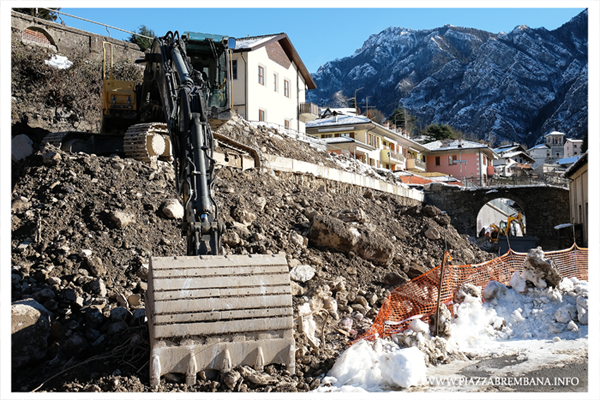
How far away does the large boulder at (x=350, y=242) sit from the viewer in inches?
402

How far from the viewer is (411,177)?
33031 millimetres

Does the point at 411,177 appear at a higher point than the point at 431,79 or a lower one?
lower

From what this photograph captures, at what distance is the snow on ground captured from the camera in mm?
5281

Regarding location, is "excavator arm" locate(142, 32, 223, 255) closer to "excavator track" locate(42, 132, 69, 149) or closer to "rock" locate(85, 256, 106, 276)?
"rock" locate(85, 256, 106, 276)

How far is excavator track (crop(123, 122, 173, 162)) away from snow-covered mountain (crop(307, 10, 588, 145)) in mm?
101435

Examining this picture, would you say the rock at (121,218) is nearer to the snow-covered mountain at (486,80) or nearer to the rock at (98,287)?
the rock at (98,287)

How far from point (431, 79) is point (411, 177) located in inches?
4230

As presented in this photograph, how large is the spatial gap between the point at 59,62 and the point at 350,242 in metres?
17.8

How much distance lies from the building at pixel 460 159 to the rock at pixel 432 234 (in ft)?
114

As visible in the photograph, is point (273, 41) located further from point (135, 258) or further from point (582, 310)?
point (582, 310)

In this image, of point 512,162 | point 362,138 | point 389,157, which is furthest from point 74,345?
point 512,162
